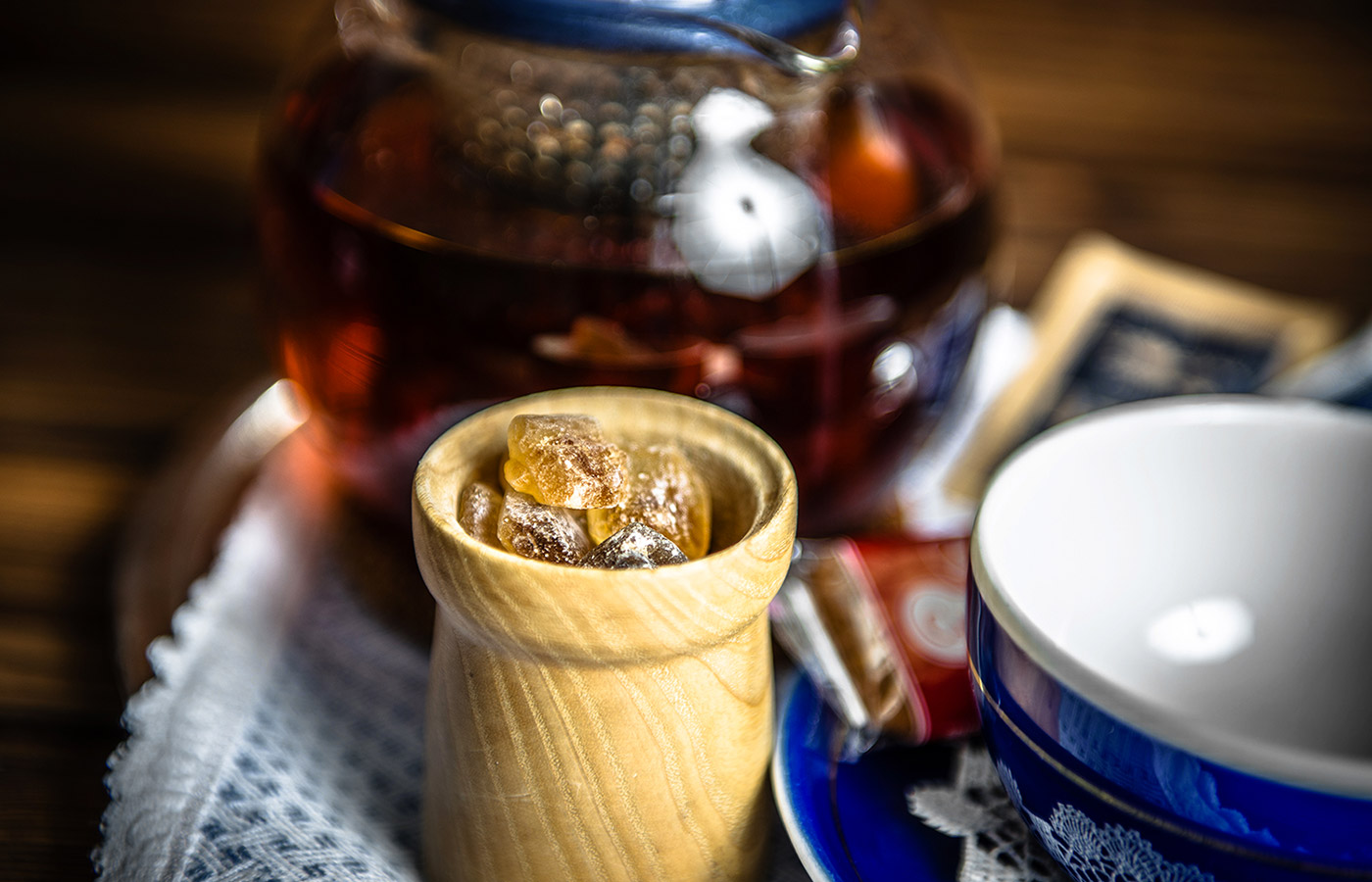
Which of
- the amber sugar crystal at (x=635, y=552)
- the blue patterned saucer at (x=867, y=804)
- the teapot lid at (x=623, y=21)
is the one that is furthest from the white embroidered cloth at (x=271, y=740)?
the teapot lid at (x=623, y=21)

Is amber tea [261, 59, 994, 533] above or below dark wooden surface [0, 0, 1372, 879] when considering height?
above

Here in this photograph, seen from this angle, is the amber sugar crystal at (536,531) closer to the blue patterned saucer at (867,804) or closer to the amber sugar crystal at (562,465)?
the amber sugar crystal at (562,465)

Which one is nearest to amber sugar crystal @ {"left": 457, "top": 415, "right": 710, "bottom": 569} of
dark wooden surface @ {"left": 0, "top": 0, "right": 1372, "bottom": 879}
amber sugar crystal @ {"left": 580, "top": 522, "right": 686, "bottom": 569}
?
amber sugar crystal @ {"left": 580, "top": 522, "right": 686, "bottom": 569}

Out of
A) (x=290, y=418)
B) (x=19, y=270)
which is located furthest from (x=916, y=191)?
(x=19, y=270)

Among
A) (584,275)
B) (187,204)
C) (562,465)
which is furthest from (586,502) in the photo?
(187,204)

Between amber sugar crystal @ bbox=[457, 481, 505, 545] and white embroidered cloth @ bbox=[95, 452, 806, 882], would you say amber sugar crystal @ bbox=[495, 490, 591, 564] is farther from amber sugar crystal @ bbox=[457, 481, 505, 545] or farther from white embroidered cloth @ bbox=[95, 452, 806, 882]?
white embroidered cloth @ bbox=[95, 452, 806, 882]
